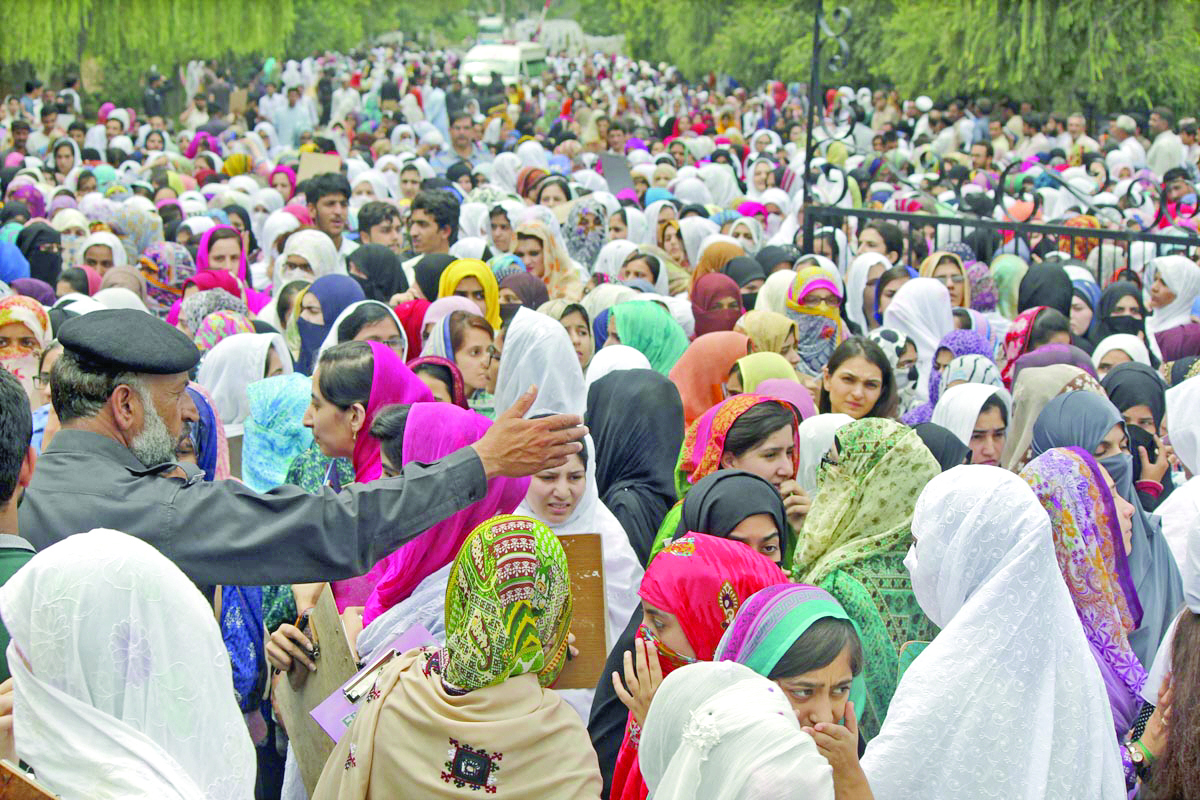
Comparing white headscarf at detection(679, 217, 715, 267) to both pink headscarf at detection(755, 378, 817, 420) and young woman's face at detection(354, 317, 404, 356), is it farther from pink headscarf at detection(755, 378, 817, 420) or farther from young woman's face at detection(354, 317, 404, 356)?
pink headscarf at detection(755, 378, 817, 420)

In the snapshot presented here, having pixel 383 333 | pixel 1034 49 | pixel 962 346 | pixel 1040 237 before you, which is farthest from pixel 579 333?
pixel 1034 49

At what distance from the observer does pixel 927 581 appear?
114 inches

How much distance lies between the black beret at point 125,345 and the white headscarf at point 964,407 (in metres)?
2.71

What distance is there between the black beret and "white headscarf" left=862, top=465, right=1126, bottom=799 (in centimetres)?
160

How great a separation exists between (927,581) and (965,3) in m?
19.2

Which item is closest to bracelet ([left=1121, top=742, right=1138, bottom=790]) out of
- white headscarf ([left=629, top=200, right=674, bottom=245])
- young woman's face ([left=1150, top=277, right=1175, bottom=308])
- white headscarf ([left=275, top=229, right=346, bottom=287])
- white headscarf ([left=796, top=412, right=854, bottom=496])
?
white headscarf ([left=796, top=412, right=854, bottom=496])

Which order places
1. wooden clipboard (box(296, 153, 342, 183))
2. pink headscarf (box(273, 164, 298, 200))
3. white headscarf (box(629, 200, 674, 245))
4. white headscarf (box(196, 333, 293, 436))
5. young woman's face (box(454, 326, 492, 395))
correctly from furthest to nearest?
1. pink headscarf (box(273, 164, 298, 200))
2. wooden clipboard (box(296, 153, 342, 183))
3. white headscarf (box(629, 200, 674, 245))
4. young woman's face (box(454, 326, 492, 395))
5. white headscarf (box(196, 333, 293, 436))

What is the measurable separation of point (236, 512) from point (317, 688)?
490mm

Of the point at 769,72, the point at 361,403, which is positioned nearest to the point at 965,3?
the point at 769,72

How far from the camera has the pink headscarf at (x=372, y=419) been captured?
11.7ft

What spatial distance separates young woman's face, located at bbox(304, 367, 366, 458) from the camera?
3756 millimetres

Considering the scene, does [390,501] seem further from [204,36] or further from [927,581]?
[204,36]

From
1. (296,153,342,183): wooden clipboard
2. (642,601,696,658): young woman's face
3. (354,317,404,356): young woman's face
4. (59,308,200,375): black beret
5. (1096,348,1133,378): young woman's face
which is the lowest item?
(1096,348,1133,378): young woman's face

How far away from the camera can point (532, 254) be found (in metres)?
8.00
